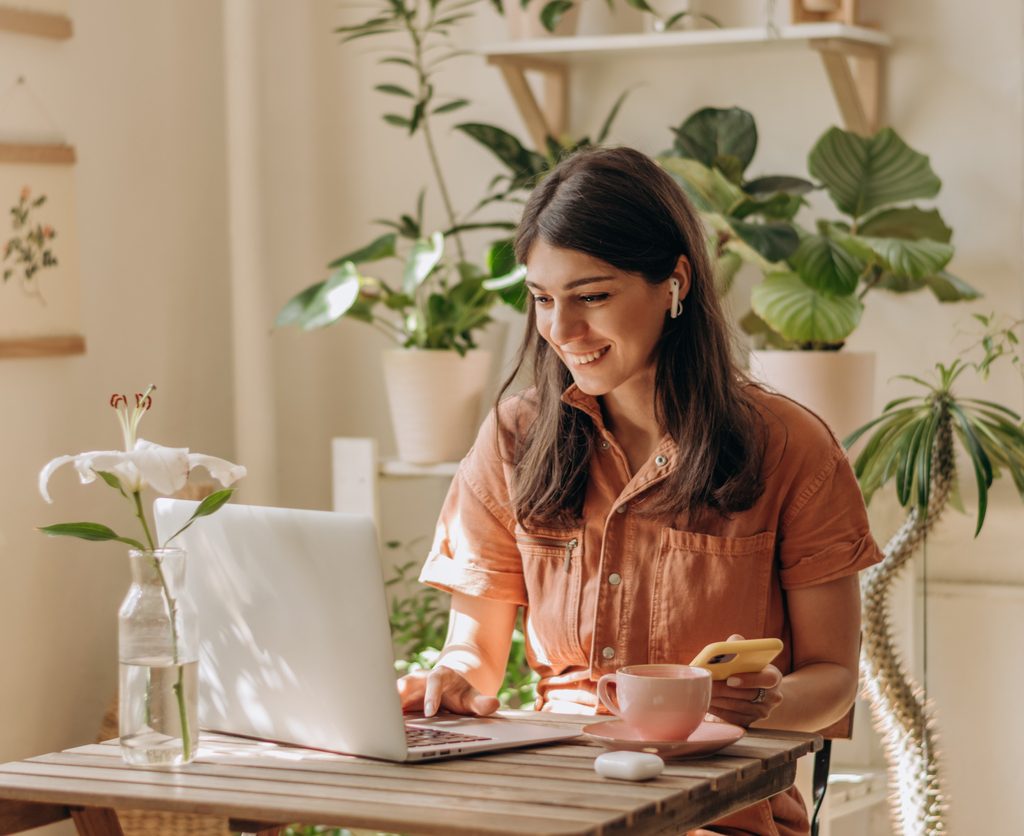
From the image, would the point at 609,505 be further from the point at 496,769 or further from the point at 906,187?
the point at 906,187

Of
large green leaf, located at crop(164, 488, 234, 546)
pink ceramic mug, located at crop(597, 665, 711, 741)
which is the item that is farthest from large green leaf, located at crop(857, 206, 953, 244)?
large green leaf, located at crop(164, 488, 234, 546)

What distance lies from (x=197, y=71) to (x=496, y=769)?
2.13 m

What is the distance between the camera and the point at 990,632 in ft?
8.59

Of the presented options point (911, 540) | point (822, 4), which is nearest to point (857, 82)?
point (822, 4)

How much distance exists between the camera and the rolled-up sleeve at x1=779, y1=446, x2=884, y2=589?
176cm

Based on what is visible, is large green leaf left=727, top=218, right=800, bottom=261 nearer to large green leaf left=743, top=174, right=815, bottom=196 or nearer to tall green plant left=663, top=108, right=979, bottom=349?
tall green plant left=663, top=108, right=979, bottom=349

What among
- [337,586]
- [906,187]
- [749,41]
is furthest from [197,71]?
[337,586]

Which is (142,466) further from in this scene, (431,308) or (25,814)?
(431,308)

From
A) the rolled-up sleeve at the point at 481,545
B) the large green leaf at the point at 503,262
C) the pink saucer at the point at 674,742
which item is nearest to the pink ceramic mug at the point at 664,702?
the pink saucer at the point at 674,742

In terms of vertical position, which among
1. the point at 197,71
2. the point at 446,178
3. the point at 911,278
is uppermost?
the point at 197,71

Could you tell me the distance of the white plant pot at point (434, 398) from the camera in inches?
112

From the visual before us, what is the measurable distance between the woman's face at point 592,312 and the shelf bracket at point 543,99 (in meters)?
1.19

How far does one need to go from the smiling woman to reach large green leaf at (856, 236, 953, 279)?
0.66 metres

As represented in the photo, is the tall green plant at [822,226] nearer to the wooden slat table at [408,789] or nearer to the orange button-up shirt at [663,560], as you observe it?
the orange button-up shirt at [663,560]
